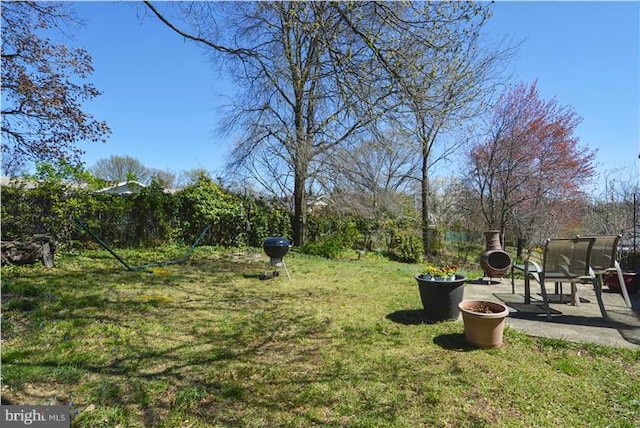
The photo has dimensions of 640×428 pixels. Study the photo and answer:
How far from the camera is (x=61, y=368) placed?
2523 mm

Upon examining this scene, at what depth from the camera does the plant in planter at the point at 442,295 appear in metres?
3.76

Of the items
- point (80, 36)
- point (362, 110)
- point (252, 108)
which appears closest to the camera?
point (362, 110)

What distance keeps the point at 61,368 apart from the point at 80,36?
293 inches

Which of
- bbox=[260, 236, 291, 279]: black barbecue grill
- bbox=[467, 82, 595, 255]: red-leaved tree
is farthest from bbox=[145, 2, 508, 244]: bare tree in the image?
bbox=[467, 82, 595, 255]: red-leaved tree

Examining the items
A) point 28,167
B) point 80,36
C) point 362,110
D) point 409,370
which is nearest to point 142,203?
point 28,167

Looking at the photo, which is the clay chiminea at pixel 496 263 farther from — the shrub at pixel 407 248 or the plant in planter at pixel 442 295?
the shrub at pixel 407 248

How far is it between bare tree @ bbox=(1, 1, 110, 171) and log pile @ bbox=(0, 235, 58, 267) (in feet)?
7.96

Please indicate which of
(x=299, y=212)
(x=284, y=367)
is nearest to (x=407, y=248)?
(x=299, y=212)

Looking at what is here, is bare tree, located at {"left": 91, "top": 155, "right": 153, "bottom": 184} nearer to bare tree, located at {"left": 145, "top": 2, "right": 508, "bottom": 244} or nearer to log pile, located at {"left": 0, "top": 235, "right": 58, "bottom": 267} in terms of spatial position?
log pile, located at {"left": 0, "top": 235, "right": 58, "bottom": 267}

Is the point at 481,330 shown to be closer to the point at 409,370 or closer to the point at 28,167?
the point at 409,370

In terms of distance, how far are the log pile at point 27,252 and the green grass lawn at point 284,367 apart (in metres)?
1.81

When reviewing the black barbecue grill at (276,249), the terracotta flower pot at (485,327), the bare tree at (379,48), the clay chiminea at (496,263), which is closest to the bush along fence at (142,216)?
the black barbecue grill at (276,249)

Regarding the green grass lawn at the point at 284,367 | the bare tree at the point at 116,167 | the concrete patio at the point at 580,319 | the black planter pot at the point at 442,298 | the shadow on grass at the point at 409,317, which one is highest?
the bare tree at the point at 116,167

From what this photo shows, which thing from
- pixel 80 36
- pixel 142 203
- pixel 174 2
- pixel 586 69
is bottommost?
pixel 142 203
